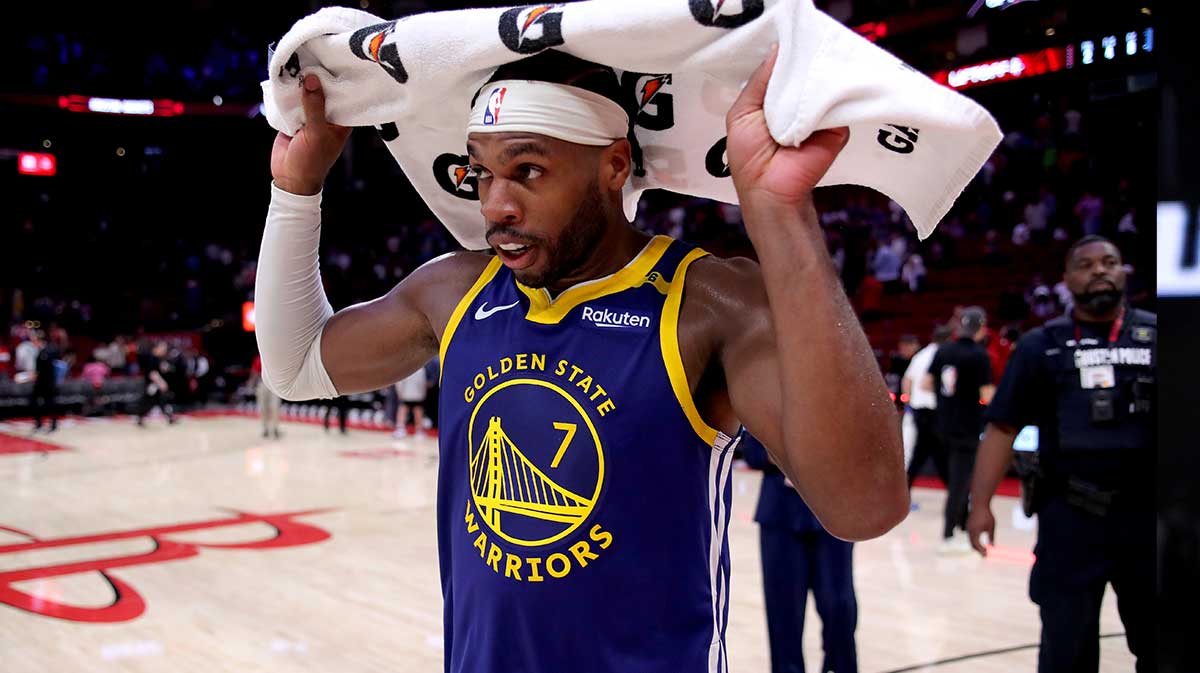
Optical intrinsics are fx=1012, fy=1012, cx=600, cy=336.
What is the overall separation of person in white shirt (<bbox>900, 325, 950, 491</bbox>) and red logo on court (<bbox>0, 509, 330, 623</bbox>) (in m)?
4.72

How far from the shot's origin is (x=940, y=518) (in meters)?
8.32

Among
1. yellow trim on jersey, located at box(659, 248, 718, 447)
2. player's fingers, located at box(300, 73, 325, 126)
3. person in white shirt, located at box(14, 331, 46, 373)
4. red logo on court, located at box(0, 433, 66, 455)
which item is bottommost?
red logo on court, located at box(0, 433, 66, 455)

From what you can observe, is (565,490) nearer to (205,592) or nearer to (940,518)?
(205,592)

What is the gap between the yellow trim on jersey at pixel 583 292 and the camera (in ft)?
5.00

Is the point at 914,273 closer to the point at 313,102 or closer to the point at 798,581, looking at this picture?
the point at 798,581

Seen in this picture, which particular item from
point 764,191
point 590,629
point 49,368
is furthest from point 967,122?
point 49,368

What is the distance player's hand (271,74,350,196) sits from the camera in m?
1.71

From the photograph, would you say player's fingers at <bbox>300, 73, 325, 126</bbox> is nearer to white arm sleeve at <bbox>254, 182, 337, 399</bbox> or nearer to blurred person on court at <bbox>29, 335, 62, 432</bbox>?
white arm sleeve at <bbox>254, 182, 337, 399</bbox>

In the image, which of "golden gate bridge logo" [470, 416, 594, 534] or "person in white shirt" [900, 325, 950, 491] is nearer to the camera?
"golden gate bridge logo" [470, 416, 594, 534]

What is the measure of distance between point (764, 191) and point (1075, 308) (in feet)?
9.37

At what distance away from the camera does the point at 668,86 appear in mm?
1549

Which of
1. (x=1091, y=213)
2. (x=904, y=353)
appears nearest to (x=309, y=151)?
(x=904, y=353)

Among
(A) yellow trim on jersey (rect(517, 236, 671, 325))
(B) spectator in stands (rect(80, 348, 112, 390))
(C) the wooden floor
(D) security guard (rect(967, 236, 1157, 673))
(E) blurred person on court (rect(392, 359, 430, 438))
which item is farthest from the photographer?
(B) spectator in stands (rect(80, 348, 112, 390))

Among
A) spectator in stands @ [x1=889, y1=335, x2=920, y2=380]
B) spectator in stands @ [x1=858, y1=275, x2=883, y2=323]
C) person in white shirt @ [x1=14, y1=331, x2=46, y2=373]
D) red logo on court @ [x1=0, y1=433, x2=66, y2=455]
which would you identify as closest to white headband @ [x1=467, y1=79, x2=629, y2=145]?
spectator in stands @ [x1=889, y1=335, x2=920, y2=380]
